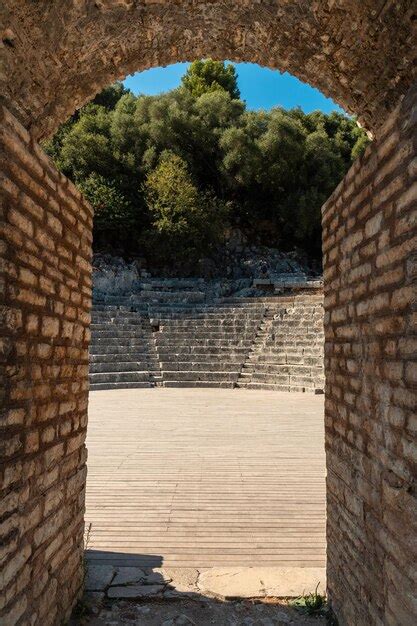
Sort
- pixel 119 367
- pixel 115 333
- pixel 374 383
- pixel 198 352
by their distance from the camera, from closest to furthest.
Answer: pixel 374 383, pixel 119 367, pixel 198 352, pixel 115 333

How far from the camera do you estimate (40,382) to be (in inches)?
86.6

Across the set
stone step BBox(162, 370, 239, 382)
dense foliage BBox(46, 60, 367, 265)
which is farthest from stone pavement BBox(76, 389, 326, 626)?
dense foliage BBox(46, 60, 367, 265)

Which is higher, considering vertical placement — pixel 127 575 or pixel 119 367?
pixel 119 367

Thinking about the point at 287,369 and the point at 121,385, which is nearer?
the point at 121,385

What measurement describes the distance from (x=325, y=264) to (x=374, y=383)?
116 cm

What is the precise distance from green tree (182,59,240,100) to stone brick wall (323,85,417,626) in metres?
33.2

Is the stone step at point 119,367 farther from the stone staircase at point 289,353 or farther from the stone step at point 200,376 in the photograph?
the stone staircase at point 289,353

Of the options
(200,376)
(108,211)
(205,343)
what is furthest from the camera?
(108,211)

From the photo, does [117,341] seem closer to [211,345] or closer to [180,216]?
[211,345]

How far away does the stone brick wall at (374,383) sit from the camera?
69.6 inches

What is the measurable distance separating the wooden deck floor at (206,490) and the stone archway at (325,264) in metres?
0.79

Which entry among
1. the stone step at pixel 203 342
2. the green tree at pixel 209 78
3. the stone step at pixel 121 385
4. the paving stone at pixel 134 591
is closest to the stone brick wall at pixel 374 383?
the paving stone at pixel 134 591

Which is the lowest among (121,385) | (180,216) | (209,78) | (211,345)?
(121,385)

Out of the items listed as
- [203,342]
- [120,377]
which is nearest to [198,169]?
[203,342]
